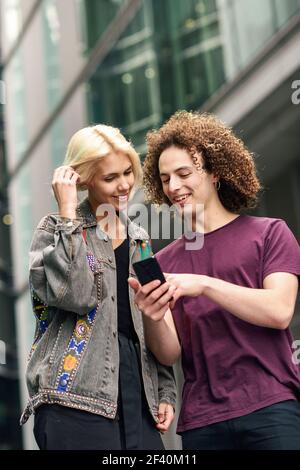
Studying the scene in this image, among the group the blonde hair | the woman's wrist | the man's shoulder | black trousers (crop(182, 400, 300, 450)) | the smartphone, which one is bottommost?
black trousers (crop(182, 400, 300, 450))

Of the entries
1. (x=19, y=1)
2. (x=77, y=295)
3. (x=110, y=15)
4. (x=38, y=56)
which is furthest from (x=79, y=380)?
(x=19, y=1)

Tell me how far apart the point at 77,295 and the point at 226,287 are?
1.79 ft

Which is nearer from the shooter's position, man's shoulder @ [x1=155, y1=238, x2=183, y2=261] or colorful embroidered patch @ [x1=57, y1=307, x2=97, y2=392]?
colorful embroidered patch @ [x1=57, y1=307, x2=97, y2=392]

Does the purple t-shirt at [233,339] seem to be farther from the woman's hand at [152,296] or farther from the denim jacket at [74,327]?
the woman's hand at [152,296]

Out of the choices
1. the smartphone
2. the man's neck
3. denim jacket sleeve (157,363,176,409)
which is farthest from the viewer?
the man's neck

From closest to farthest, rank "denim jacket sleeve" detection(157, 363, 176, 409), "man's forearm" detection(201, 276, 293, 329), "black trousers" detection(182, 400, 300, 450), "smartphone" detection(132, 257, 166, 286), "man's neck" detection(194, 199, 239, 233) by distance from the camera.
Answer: "smartphone" detection(132, 257, 166, 286), "black trousers" detection(182, 400, 300, 450), "man's forearm" detection(201, 276, 293, 329), "denim jacket sleeve" detection(157, 363, 176, 409), "man's neck" detection(194, 199, 239, 233)

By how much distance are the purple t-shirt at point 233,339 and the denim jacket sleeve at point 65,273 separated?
0.48 m

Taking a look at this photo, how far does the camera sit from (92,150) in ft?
12.4

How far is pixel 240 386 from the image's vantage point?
3613 mm

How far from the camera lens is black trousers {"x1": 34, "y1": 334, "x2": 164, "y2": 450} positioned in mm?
3410

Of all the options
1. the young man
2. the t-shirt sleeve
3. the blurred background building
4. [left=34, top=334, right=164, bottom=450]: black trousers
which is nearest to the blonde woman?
[left=34, top=334, right=164, bottom=450]: black trousers

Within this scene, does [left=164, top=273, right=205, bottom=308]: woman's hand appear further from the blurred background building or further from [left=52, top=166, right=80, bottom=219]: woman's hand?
the blurred background building
